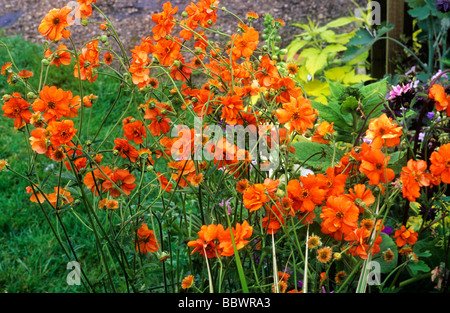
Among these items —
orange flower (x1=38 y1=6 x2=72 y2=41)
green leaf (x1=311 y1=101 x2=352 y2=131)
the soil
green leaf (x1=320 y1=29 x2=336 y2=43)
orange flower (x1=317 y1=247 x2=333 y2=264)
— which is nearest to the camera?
orange flower (x1=317 y1=247 x2=333 y2=264)

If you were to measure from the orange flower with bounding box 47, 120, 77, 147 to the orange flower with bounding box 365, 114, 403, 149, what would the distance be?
22.0 inches

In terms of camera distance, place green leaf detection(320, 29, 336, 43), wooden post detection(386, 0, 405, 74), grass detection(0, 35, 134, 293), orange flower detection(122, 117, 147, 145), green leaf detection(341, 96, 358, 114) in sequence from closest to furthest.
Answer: orange flower detection(122, 117, 147, 145)
green leaf detection(341, 96, 358, 114)
grass detection(0, 35, 134, 293)
wooden post detection(386, 0, 405, 74)
green leaf detection(320, 29, 336, 43)

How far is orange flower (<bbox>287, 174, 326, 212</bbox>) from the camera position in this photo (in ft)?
3.06

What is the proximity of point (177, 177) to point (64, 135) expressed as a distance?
0.24m

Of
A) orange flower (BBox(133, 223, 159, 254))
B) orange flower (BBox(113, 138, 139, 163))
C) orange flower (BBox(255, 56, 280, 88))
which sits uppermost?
orange flower (BBox(255, 56, 280, 88))

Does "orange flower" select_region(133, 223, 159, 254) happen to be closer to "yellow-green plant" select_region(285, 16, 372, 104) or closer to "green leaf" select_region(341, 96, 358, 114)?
"green leaf" select_region(341, 96, 358, 114)

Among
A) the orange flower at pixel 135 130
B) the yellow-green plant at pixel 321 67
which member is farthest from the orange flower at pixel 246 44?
the yellow-green plant at pixel 321 67

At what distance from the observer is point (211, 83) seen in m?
1.00

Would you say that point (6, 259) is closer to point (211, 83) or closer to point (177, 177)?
point (177, 177)

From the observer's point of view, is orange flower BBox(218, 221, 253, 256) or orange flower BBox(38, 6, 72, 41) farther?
orange flower BBox(38, 6, 72, 41)

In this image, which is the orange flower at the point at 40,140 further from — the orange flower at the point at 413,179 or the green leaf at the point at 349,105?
the green leaf at the point at 349,105

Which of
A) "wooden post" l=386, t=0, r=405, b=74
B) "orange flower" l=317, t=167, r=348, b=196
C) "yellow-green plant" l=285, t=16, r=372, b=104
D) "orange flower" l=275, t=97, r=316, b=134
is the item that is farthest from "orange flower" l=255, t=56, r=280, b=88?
"wooden post" l=386, t=0, r=405, b=74
